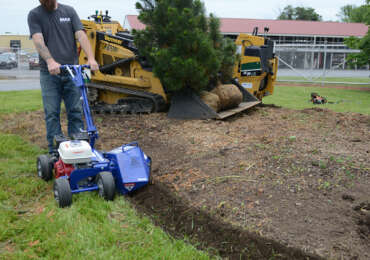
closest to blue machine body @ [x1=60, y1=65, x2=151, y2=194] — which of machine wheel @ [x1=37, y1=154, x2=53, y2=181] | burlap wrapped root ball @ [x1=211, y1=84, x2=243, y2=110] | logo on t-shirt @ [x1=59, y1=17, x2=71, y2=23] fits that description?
machine wheel @ [x1=37, y1=154, x2=53, y2=181]

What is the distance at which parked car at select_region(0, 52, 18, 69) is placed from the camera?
24.1 m

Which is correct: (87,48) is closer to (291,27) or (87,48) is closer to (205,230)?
(205,230)

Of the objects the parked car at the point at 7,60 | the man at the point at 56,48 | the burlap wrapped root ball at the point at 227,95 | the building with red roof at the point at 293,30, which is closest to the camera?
the man at the point at 56,48

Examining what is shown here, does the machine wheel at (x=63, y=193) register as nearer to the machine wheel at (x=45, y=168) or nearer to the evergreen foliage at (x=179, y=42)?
the machine wheel at (x=45, y=168)

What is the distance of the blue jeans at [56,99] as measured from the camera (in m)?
4.56

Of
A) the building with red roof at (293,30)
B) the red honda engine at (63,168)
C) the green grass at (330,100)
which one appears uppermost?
the building with red roof at (293,30)

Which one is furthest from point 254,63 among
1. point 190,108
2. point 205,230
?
point 205,230

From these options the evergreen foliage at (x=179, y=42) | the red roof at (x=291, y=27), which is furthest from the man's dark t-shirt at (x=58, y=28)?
the red roof at (x=291, y=27)

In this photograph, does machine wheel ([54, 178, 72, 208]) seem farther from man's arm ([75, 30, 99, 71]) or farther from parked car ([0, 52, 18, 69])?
parked car ([0, 52, 18, 69])

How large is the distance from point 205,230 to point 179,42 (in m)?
4.50

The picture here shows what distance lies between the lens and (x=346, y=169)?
12.3 ft

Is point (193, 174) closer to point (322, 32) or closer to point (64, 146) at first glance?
point (64, 146)

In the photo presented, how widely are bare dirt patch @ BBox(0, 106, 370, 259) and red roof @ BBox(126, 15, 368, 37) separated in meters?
33.5

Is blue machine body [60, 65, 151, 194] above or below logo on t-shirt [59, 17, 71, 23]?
below
